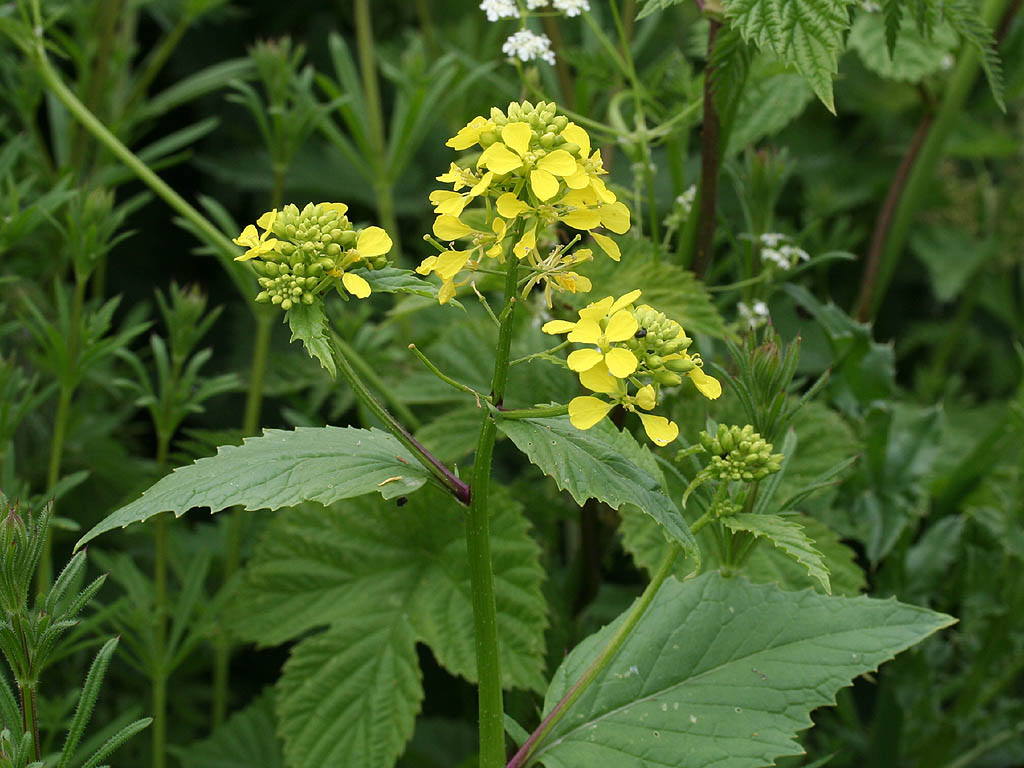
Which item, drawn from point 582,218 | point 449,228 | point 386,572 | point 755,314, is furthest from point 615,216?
point 386,572

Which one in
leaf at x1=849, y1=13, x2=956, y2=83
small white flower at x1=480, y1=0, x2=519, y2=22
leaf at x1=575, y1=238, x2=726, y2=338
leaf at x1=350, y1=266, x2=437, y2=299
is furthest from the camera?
leaf at x1=849, y1=13, x2=956, y2=83

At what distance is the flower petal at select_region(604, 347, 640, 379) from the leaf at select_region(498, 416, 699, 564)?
4.1 inches

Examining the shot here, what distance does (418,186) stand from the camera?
2.58 meters

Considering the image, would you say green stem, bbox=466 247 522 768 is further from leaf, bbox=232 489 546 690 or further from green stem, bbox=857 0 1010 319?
green stem, bbox=857 0 1010 319

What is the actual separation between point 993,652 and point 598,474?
1041 mm

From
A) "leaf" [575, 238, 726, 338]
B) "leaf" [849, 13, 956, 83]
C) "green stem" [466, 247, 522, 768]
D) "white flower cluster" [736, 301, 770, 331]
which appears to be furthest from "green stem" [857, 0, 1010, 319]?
"green stem" [466, 247, 522, 768]

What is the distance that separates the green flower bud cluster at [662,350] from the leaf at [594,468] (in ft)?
0.35

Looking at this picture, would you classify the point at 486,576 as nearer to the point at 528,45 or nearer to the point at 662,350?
the point at 662,350

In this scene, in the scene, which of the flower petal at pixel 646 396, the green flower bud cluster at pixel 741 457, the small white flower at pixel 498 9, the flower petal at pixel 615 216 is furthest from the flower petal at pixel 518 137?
the small white flower at pixel 498 9

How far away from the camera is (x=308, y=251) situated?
86 cm

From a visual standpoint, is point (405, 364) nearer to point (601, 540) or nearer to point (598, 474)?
point (601, 540)

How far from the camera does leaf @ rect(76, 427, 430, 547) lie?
2.90ft

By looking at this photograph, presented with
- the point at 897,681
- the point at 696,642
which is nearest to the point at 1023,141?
the point at 897,681

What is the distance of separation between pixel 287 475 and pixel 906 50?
1385 millimetres
